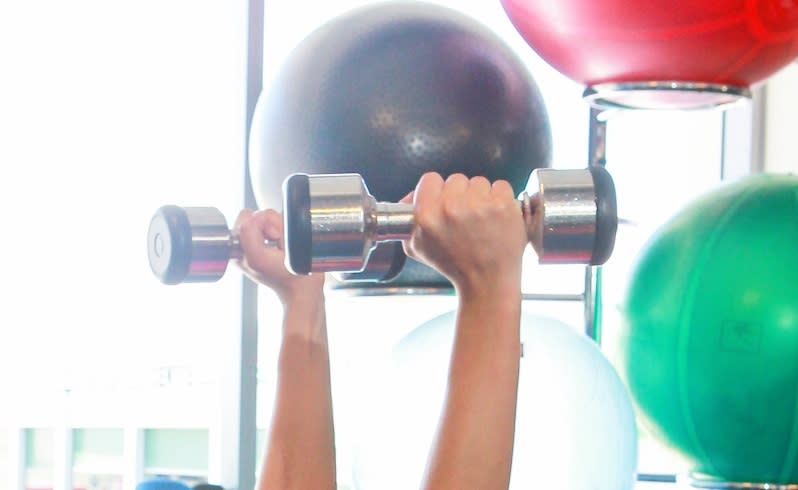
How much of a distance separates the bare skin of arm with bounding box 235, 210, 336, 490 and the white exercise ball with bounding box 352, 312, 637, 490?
18 cm

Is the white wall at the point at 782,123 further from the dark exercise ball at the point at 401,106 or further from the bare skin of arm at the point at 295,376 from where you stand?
the bare skin of arm at the point at 295,376

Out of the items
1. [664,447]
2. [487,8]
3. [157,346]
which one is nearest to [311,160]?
[664,447]

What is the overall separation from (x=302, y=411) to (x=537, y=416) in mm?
351

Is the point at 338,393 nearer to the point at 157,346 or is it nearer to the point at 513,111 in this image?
the point at 157,346

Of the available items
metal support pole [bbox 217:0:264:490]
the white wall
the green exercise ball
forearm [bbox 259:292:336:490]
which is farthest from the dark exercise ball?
the white wall

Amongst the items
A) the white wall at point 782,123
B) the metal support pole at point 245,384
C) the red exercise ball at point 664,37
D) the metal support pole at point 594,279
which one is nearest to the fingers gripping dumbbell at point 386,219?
the red exercise ball at point 664,37

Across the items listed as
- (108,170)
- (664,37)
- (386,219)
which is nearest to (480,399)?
(386,219)

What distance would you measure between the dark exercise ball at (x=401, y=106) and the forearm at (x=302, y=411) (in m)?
0.20

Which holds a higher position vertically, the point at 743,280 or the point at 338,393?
the point at 743,280

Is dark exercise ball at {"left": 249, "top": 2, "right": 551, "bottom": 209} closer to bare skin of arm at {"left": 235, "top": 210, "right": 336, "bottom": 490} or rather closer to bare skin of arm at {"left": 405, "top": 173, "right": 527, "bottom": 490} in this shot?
bare skin of arm at {"left": 235, "top": 210, "right": 336, "bottom": 490}

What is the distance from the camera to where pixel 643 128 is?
10.1 ft

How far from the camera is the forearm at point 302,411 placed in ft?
4.91

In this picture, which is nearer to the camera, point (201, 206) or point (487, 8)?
point (201, 206)

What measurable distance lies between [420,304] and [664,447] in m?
0.89
